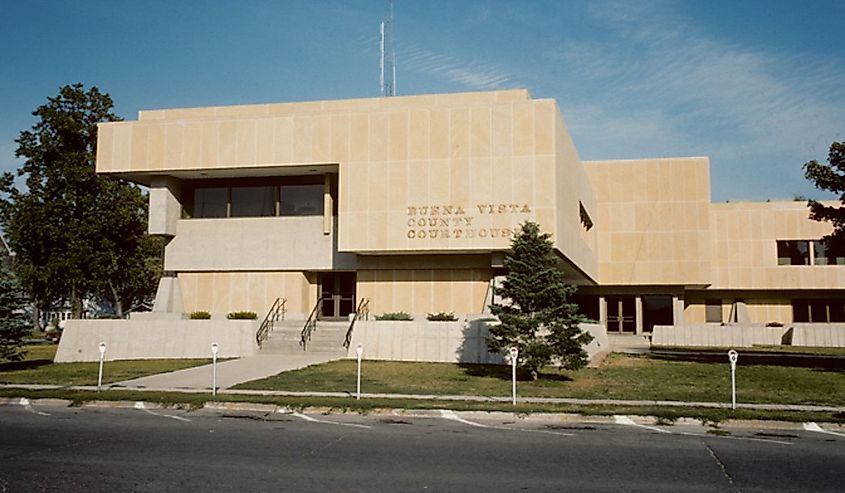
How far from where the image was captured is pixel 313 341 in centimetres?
3216

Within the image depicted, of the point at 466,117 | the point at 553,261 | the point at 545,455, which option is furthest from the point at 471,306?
the point at 545,455

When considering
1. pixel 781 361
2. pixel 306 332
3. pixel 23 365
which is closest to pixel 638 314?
pixel 781 361

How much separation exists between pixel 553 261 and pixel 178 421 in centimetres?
1218

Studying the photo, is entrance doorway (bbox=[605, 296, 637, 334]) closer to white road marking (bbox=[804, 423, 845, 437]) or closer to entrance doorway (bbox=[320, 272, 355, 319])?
entrance doorway (bbox=[320, 272, 355, 319])

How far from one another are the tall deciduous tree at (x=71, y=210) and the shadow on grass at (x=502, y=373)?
3016 centimetres

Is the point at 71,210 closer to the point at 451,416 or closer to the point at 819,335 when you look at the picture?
the point at 451,416

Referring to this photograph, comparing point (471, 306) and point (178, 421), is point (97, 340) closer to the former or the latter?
point (471, 306)

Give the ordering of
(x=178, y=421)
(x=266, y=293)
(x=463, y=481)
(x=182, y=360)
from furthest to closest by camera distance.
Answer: (x=266, y=293) < (x=182, y=360) < (x=178, y=421) < (x=463, y=481)

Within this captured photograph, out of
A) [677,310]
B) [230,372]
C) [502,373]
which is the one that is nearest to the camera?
[230,372]

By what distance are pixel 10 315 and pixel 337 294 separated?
15474mm

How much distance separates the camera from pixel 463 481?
938 centimetres

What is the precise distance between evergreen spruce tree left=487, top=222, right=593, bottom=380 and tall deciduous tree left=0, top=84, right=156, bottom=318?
33358 mm

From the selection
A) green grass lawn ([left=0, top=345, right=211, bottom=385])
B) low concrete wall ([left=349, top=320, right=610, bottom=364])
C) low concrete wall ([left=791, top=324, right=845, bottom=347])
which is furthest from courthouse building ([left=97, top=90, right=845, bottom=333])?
low concrete wall ([left=791, top=324, right=845, bottom=347])

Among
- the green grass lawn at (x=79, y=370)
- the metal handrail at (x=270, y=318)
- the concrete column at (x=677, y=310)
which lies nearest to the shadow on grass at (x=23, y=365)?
the green grass lawn at (x=79, y=370)
